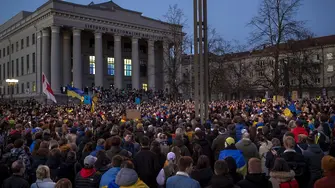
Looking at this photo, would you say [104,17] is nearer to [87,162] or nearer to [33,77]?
[33,77]

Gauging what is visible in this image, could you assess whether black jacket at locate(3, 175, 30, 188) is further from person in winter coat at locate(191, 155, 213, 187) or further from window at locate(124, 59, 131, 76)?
window at locate(124, 59, 131, 76)

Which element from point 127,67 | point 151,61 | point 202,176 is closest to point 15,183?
point 202,176

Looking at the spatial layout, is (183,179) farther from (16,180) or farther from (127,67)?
(127,67)

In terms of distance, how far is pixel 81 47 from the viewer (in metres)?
54.7

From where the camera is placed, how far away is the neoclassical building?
47812 millimetres

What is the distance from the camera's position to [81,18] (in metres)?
49.0

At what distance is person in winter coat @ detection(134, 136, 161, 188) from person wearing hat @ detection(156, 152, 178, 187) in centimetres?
47

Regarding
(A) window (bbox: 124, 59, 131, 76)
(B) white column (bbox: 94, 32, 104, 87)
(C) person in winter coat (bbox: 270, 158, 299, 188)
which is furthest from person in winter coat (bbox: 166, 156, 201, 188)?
(A) window (bbox: 124, 59, 131, 76)

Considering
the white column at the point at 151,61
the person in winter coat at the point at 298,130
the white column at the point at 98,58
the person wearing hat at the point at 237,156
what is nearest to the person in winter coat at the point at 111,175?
the person wearing hat at the point at 237,156

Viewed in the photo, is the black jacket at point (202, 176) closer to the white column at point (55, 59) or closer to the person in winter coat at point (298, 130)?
the person in winter coat at point (298, 130)

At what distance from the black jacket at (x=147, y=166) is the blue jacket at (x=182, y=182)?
189cm

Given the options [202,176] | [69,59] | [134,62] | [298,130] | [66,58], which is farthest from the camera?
[134,62]

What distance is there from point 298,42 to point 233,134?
3007 centimetres

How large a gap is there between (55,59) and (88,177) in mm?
43596
